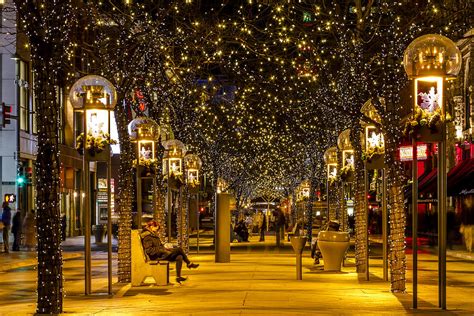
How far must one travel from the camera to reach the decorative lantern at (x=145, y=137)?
2625cm

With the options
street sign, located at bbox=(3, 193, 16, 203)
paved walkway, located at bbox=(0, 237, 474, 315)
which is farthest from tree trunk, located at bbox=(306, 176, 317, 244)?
paved walkway, located at bbox=(0, 237, 474, 315)

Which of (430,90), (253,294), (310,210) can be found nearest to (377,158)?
(253,294)

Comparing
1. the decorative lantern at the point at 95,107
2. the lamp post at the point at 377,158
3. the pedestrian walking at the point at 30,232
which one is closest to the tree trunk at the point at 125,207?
the decorative lantern at the point at 95,107

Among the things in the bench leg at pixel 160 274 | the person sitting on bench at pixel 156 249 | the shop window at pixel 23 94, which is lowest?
the bench leg at pixel 160 274

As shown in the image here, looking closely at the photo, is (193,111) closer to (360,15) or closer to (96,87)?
(360,15)

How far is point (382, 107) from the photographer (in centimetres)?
2034

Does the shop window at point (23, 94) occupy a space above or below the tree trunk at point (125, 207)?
above

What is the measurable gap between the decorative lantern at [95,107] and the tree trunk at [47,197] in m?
3.13

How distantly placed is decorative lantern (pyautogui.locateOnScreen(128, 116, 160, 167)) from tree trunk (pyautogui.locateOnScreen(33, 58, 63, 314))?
34.2ft

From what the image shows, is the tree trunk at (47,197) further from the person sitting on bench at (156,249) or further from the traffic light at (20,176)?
the traffic light at (20,176)

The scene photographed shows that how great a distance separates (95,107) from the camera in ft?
62.3

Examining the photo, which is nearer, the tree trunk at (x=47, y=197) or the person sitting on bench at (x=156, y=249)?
the tree trunk at (x=47, y=197)

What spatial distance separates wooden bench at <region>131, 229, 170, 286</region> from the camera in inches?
853

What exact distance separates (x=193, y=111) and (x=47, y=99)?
921 inches
